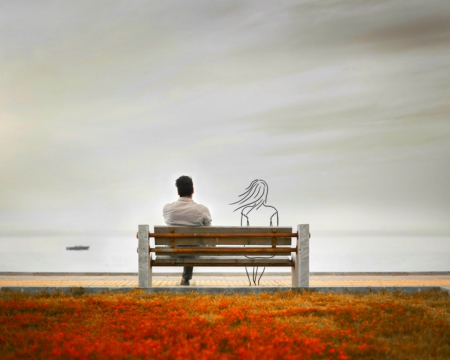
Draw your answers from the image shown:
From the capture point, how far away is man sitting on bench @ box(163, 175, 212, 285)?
8008 millimetres

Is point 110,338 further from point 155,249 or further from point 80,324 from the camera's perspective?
point 155,249

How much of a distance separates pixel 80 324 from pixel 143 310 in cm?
89

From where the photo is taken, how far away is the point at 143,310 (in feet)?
19.0

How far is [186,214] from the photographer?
801 cm

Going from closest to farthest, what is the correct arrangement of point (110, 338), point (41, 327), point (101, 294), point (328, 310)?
1. point (110, 338)
2. point (41, 327)
3. point (328, 310)
4. point (101, 294)

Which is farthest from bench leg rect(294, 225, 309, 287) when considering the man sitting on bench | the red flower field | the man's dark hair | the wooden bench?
the man's dark hair

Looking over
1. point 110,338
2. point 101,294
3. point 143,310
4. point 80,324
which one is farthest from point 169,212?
point 110,338

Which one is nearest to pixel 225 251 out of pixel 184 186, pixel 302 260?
pixel 302 260

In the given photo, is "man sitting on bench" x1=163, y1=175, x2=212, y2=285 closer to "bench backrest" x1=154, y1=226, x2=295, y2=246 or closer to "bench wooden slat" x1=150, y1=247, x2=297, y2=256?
"bench backrest" x1=154, y1=226, x2=295, y2=246

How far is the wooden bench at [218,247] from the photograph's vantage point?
291 inches

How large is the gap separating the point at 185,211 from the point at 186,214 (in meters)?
0.06

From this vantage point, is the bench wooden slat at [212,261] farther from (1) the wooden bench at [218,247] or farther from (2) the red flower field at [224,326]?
(2) the red flower field at [224,326]

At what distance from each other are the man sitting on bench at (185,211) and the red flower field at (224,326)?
1.53m

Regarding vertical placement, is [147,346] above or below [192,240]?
below
